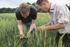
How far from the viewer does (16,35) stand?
813 centimetres

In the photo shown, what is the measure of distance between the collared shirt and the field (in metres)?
0.07

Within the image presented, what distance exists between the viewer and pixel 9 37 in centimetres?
815

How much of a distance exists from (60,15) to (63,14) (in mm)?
34

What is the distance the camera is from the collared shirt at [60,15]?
8141 mm

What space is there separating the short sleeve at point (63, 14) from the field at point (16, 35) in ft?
0.47

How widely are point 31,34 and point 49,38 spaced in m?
0.20

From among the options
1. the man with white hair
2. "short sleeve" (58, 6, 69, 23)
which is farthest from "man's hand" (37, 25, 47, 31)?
"short sleeve" (58, 6, 69, 23)

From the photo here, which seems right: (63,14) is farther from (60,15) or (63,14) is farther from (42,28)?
(42,28)

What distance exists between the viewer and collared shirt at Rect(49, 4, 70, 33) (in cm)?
814

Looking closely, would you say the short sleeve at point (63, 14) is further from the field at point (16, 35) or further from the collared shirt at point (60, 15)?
the field at point (16, 35)

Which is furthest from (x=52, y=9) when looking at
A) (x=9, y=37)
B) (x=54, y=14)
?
(x=9, y=37)

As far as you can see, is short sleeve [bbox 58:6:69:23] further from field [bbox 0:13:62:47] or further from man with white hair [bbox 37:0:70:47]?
field [bbox 0:13:62:47]

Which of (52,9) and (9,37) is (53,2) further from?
(9,37)

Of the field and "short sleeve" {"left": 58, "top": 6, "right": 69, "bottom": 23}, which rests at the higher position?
"short sleeve" {"left": 58, "top": 6, "right": 69, "bottom": 23}
